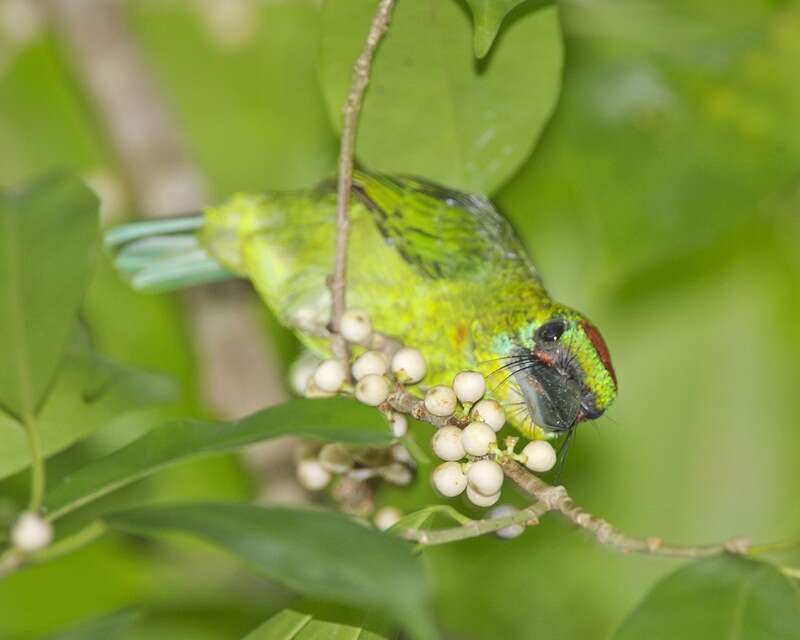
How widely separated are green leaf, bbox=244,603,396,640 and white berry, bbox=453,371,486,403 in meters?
0.45

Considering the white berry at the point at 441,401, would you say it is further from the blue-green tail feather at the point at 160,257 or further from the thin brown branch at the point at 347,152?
the blue-green tail feather at the point at 160,257

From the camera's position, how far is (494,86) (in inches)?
100

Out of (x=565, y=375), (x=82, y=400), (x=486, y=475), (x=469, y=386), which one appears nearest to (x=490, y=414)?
(x=469, y=386)

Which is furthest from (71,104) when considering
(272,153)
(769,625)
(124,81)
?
(769,625)

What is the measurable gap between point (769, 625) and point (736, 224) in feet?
4.37

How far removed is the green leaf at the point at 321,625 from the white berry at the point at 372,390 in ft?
1.29

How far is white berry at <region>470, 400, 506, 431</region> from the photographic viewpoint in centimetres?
209

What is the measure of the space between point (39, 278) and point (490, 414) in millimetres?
943

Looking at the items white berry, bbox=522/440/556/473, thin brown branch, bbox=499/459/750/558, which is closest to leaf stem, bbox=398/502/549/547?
thin brown branch, bbox=499/459/750/558

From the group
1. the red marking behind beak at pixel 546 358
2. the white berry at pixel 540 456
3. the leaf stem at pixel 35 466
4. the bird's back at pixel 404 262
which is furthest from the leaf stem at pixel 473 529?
the bird's back at pixel 404 262

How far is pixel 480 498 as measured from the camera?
2029 millimetres

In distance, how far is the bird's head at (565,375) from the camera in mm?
2285

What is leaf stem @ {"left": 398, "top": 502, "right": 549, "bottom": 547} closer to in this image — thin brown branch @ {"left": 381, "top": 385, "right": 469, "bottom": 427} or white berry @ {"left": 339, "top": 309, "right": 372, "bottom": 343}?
thin brown branch @ {"left": 381, "top": 385, "right": 469, "bottom": 427}

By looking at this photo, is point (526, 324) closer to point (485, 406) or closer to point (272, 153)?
point (485, 406)
